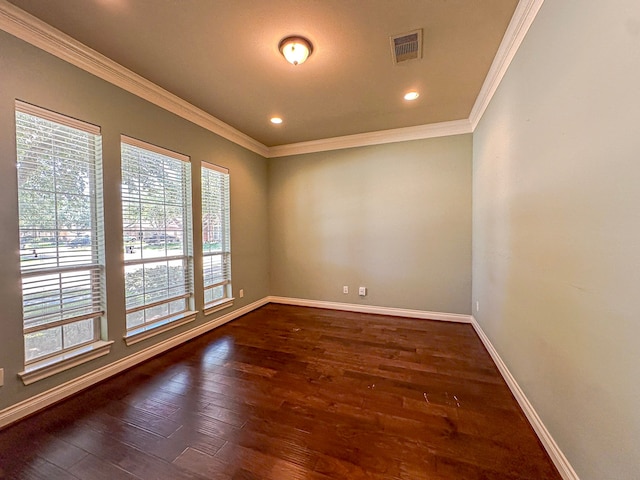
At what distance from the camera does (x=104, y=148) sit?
7.22ft

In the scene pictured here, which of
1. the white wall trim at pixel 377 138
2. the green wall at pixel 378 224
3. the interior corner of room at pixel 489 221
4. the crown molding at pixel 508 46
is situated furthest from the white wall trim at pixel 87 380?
the crown molding at pixel 508 46

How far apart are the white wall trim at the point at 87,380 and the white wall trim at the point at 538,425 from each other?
10.8 ft

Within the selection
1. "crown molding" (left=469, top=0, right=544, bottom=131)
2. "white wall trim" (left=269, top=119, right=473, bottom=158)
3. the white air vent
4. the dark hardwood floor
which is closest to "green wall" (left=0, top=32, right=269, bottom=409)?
the dark hardwood floor

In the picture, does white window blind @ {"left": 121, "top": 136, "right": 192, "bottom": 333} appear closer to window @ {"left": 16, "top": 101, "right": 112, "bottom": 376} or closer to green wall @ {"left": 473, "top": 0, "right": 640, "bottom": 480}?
window @ {"left": 16, "top": 101, "right": 112, "bottom": 376}

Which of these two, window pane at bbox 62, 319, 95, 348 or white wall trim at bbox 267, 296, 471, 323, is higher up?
window pane at bbox 62, 319, 95, 348

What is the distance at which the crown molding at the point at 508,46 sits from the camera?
161 centimetres

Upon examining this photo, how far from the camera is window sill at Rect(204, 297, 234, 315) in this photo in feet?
10.8

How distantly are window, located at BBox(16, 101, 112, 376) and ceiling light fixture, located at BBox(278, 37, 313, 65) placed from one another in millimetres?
1781

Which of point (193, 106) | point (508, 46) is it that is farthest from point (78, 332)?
point (508, 46)

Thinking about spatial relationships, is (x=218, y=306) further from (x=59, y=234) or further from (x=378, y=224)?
(x=378, y=224)

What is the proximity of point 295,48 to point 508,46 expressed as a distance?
5.49ft

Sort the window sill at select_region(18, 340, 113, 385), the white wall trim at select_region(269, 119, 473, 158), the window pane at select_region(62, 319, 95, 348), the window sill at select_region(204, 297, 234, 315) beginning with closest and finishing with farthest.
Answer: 1. the window sill at select_region(18, 340, 113, 385)
2. the window pane at select_region(62, 319, 95, 348)
3. the window sill at select_region(204, 297, 234, 315)
4. the white wall trim at select_region(269, 119, 473, 158)

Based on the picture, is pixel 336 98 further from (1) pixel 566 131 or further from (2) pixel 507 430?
(2) pixel 507 430

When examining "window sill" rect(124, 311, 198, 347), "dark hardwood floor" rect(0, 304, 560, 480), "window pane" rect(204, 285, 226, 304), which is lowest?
"dark hardwood floor" rect(0, 304, 560, 480)
